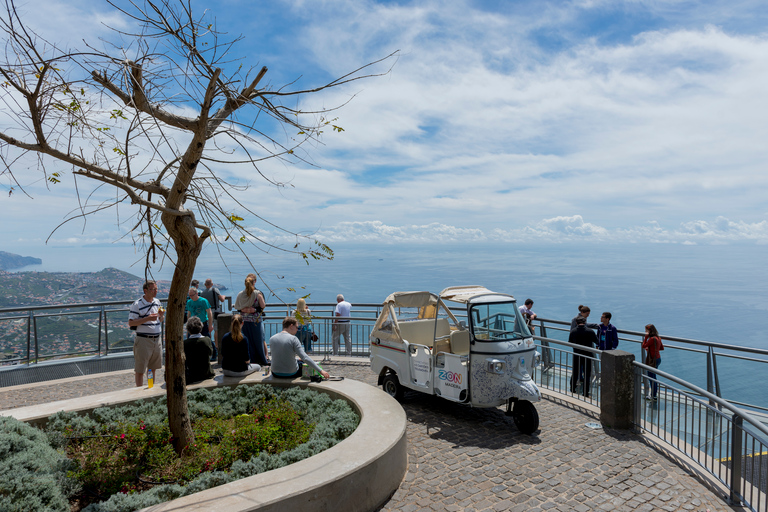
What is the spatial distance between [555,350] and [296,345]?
5368mm

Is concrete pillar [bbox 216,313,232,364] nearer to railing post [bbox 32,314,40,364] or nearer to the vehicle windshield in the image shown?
railing post [bbox 32,314,40,364]

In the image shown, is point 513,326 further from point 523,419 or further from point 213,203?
point 213,203

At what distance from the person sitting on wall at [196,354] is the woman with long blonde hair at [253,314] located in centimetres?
210

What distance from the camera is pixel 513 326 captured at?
7.13 meters

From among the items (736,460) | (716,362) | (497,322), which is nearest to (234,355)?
(497,322)

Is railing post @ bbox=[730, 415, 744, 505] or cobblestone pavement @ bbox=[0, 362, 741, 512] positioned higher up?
railing post @ bbox=[730, 415, 744, 505]

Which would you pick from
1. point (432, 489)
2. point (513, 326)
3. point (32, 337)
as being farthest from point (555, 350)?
point (32, 337)

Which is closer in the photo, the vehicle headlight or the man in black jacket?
the vehicle headlight

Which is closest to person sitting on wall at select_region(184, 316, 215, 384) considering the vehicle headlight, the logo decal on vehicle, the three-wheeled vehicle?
the three-wheeled vehicle

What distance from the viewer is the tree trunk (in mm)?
4859

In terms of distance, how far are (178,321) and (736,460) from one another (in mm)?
6349

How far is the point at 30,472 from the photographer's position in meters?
4.04

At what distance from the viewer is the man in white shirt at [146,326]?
322 inches

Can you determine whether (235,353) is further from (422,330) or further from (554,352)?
(554,352)
